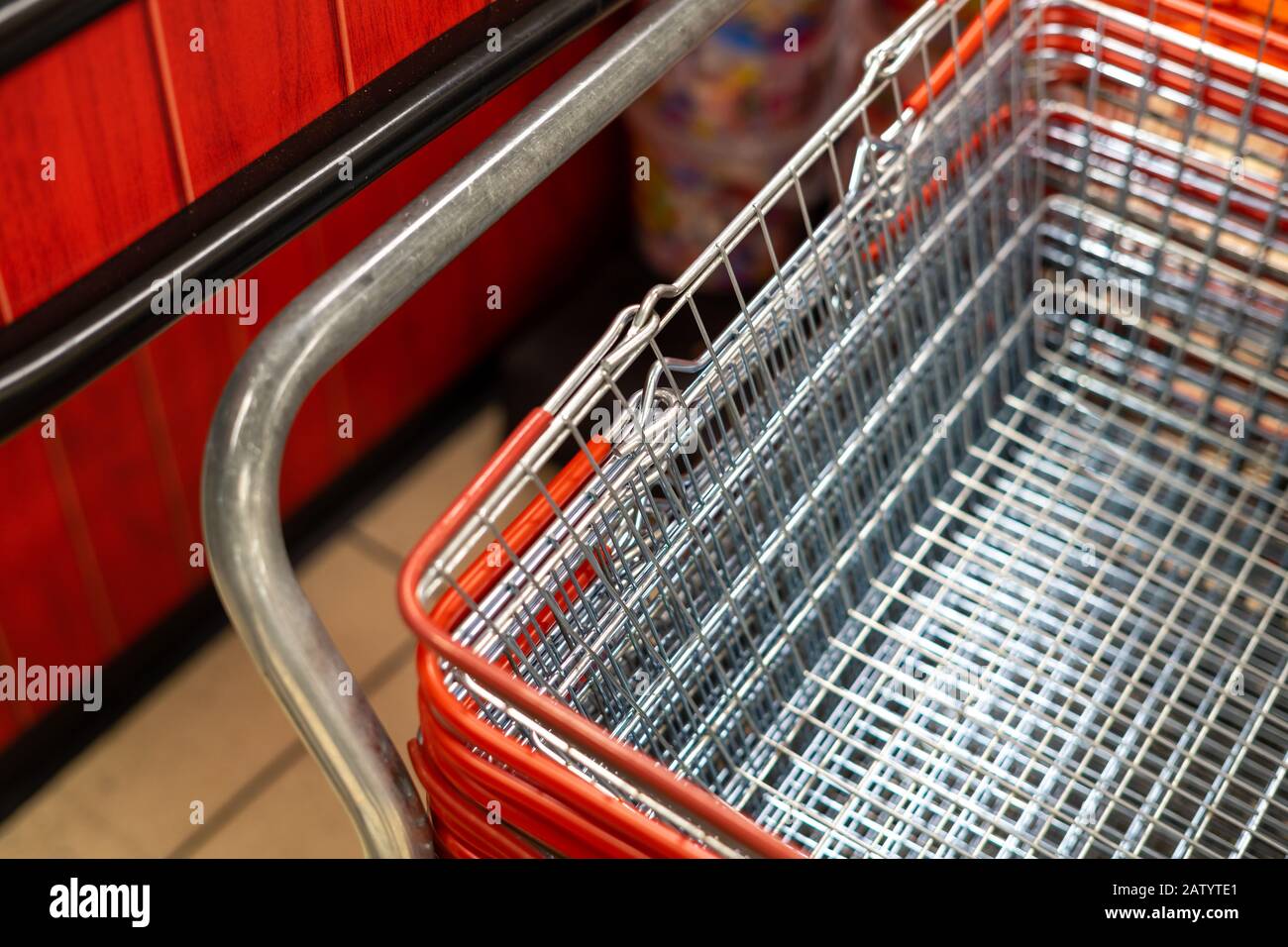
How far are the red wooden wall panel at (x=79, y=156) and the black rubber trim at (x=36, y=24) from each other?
33 mm

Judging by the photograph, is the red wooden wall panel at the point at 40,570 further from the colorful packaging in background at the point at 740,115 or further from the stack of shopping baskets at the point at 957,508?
the colorful packaging in background at the point at 740,115

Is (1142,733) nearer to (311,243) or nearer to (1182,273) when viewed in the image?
(1182,273)

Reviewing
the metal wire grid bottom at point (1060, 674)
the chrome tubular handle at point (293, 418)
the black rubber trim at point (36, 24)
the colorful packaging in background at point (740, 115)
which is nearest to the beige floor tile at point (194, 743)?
the colorful packaging in background at point (740, 115)

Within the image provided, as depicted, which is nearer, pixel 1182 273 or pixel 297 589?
pixel 297 589

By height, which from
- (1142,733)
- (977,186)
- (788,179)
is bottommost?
(1142,733)

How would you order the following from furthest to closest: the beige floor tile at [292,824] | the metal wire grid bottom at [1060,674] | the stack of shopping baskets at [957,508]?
the beige floor tile at [292,824] < the metal wire grid bottom at [1060,674] < the stack of shopping baskets at [957,508]

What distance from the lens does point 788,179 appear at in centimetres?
127

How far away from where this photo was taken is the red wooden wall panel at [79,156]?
1.07 metres

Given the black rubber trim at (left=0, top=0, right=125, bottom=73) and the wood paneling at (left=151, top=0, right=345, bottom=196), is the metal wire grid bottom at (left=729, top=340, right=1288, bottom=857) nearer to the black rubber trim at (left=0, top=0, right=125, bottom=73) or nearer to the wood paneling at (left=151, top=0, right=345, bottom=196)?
the wood paneling at (left=151, top=0, right=345, bottom=196)

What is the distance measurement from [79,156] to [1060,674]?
3.37 ft

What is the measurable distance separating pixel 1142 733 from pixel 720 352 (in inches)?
22.7

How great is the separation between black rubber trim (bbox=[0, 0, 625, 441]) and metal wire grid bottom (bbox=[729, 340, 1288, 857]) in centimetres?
65
